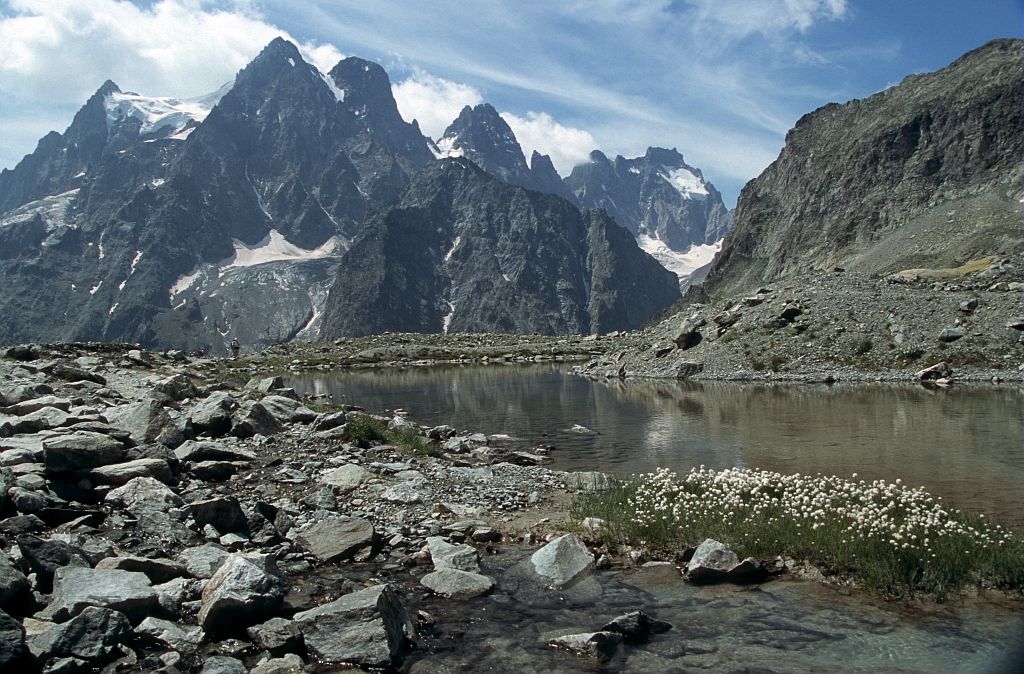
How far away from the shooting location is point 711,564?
12406 mm

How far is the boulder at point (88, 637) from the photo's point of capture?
27.1 ft

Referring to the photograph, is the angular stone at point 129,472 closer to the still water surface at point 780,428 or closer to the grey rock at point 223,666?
the grey rock at point 223,666

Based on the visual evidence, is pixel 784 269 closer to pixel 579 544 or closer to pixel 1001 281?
pixel 1001 281

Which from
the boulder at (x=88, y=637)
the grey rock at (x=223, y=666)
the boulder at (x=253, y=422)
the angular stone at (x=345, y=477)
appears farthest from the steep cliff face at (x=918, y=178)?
the boulder at (x=88, y=637)

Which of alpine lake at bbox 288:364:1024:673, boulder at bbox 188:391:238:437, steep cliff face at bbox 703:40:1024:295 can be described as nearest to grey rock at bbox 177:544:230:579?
alpine lake at bbox 288:364:1024:673

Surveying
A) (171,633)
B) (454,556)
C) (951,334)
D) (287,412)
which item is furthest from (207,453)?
(951,334)

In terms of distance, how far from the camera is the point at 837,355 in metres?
53.4

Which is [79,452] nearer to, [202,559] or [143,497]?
[143,497]

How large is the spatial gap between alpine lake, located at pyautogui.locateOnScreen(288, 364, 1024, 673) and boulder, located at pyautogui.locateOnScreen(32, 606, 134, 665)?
12.7ft

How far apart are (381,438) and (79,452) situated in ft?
39.8

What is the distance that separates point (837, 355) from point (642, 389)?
1564 centimetres

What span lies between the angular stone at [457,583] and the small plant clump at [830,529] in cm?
354

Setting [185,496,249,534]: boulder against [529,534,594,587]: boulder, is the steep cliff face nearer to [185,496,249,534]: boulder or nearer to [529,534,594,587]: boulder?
[529,534,594,587]: boulder

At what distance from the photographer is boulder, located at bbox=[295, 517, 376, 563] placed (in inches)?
533
